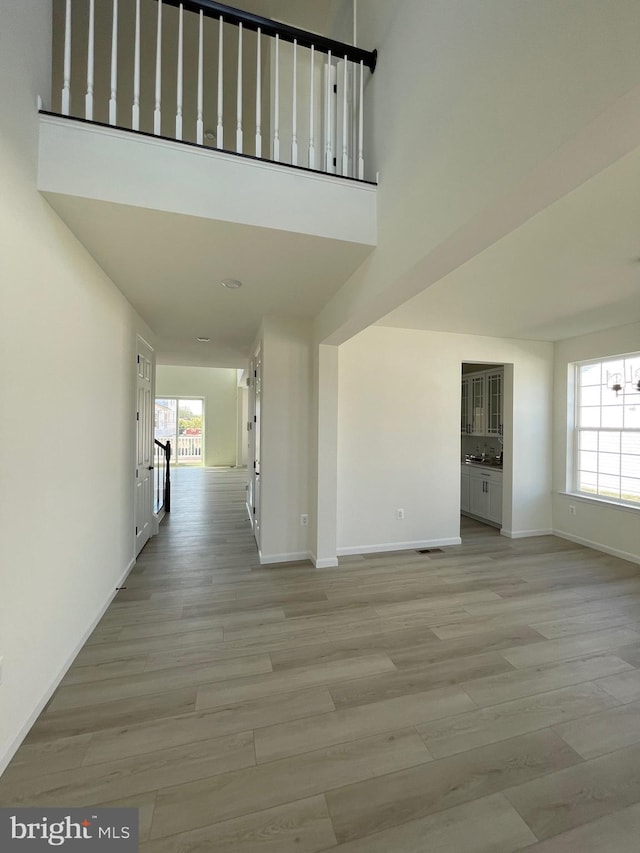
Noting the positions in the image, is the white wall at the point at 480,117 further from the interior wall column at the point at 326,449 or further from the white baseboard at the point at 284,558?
the white baseboard at the point at 284,558

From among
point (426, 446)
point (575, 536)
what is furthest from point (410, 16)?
point (575, 536)

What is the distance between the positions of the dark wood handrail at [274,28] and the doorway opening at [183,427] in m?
9.94

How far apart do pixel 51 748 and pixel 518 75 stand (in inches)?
124

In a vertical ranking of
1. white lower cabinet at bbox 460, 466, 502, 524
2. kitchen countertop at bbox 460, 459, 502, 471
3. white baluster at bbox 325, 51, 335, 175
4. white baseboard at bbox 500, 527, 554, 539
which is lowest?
white baseboard at bbox 500, 527, 554, 539

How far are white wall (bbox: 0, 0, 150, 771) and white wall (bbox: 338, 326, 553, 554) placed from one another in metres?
2.44

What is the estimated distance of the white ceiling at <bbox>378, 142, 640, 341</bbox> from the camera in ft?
5.89

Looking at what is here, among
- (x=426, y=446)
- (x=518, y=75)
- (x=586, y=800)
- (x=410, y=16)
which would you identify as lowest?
(x=586, y=800)

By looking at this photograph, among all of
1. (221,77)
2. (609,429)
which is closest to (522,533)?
(609,429)

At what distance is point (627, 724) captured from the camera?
1.76 meters

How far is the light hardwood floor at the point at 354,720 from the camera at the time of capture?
4.31ft

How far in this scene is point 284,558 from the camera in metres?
3.84

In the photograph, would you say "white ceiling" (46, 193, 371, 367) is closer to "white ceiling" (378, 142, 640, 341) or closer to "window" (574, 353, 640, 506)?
"white ceiling" (378, 142, 640, 341)

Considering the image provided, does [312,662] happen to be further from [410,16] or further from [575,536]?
[575,536]

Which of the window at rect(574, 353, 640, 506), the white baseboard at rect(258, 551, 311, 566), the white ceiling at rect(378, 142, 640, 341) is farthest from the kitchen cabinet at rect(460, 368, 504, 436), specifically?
the white baseboard at rect(258, 551, 311, 566)
